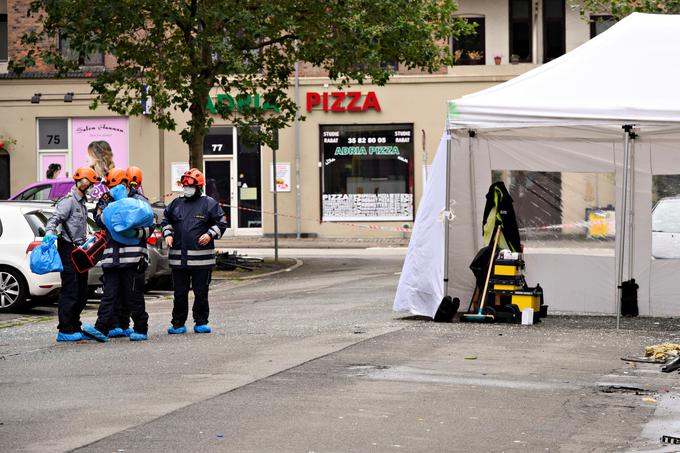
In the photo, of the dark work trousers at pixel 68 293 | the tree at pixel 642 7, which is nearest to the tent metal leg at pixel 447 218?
the dark work trousers at pixel 68 293

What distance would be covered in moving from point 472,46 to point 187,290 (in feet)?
78.8

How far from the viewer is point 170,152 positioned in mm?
37188

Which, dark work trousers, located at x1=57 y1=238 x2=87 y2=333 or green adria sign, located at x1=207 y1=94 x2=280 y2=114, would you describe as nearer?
dark work trousers, located at x1=57 y1=238 x2=87 y2=333

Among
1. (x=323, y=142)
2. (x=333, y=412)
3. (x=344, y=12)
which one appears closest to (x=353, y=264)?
(x=344, y=12)

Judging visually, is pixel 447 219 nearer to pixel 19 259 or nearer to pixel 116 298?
pixel 116 298

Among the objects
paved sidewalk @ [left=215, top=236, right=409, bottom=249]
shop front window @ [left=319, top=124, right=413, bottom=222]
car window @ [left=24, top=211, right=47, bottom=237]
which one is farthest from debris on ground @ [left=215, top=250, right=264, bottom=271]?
shop front window @ [left=319, top=124, right=413, bottom=222]

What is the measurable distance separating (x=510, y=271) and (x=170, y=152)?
23.4 m

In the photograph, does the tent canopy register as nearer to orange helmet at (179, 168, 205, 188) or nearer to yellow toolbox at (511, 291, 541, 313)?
yellow toolbox at (511, 291, 541, 313)

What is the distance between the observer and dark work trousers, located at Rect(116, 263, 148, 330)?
1316 centimetres

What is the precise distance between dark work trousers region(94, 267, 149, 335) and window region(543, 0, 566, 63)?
80.5ft

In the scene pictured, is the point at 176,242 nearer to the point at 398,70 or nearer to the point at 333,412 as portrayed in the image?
the point at 333,412

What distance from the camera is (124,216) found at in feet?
42.2

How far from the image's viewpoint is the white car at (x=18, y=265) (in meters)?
17.2

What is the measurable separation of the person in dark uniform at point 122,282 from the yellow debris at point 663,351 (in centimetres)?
484
